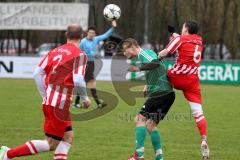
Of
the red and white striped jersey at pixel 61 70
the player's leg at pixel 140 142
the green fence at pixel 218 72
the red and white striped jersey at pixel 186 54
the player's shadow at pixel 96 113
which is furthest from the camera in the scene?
the green fence at pixel 218 72

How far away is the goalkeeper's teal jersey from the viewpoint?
9.60m

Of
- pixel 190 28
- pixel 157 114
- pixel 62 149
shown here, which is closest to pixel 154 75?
pixel 157 114

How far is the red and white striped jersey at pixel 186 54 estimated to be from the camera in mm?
10688

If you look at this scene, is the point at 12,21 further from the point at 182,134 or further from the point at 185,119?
the point at 182,134

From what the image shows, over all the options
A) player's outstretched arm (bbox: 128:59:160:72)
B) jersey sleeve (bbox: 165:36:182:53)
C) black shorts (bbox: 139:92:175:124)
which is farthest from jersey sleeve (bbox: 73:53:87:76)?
jersey sleeve (bbox: 165:36:182:53)

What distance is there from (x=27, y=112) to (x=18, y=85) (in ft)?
32.2

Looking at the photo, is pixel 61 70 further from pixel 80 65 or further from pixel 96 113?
pixel 96 113

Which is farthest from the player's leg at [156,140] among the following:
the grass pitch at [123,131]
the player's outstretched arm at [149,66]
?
the player's outstretched arm at [149,66]

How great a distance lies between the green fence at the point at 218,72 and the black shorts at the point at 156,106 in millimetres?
19156

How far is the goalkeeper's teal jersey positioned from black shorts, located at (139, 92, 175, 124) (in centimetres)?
12

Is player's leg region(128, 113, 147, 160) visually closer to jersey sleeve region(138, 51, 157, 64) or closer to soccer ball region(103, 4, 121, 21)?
jersey sleeve region(138, 51, 157, 64)

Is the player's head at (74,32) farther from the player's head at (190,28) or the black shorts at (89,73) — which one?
the black shorts at (89,73)

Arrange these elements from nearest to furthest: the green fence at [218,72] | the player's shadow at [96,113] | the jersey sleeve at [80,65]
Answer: the jersey sleeve at [80,65], the player's shadow at [96,113], the green fence at [218,72]

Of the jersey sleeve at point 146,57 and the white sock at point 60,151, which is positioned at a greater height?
the jersey sleeve at point 146,57
